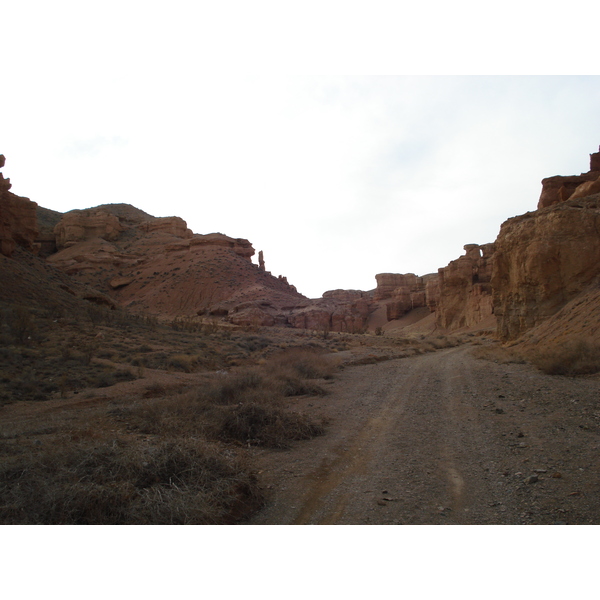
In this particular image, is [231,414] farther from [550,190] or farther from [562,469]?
[550,190]

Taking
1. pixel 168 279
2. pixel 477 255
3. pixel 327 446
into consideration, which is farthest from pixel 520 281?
pixel 168 279

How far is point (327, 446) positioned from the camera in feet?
21.6

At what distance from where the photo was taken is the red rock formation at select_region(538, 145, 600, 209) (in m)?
24.0

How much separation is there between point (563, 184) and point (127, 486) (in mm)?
28845

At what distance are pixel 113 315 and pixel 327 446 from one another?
848 inches

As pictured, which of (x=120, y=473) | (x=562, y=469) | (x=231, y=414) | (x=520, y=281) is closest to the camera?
(x=120, y=473)

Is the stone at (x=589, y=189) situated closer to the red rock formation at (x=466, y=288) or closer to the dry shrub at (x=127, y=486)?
the dry shrub at (x=127, y=486)

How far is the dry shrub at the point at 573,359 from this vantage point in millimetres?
10055

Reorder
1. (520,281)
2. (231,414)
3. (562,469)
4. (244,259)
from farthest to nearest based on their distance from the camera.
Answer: (244,259) → (520,281) → (231,414) → (562,469)

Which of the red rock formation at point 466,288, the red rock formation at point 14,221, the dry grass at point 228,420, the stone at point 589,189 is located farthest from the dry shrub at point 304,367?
the red rock formation at point 466,288

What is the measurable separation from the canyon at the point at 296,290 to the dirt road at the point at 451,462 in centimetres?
727

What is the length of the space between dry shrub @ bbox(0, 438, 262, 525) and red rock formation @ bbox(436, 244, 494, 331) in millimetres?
44280

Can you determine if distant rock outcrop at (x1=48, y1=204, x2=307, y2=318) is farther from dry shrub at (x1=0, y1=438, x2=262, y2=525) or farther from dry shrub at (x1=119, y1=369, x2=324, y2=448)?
dry shrub at (x1=0, y1=438, x2=262, y2=525)

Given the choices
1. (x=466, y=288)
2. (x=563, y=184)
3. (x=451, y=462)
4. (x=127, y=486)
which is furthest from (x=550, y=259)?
(x=466, y=288)
